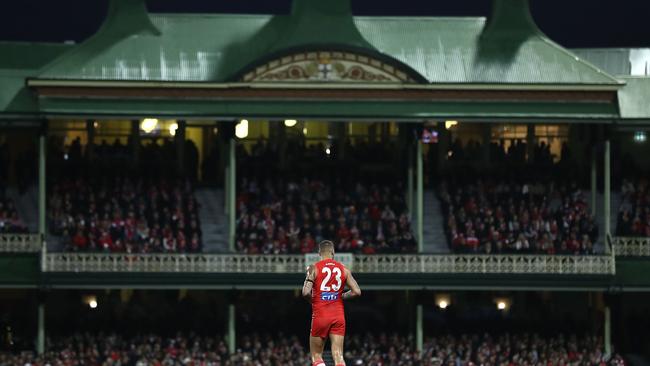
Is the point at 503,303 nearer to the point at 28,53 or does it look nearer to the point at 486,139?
the point at 486,139

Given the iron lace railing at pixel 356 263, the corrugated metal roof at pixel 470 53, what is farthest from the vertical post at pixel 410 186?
the iron lace railing at pixel 356 263

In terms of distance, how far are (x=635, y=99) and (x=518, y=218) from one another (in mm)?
5367

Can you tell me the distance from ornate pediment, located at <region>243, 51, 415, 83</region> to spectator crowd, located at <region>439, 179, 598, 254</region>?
3.81 m

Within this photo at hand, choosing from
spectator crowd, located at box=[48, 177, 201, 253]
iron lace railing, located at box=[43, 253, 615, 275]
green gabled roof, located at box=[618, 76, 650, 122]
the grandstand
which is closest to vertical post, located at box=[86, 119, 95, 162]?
the grandstand

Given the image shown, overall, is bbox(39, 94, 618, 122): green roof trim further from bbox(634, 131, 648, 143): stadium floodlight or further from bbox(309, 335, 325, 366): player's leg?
bbox(309, 335, 325, 366): player's leg

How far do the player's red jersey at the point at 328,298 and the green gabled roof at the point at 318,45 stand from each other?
25.5m

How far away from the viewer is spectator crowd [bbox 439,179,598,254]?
5072cm

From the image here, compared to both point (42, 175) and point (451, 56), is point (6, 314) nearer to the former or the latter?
point (42, 175)

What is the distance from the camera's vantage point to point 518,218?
5131 cm

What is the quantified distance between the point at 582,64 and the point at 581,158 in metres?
3.29

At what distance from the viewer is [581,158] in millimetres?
54781

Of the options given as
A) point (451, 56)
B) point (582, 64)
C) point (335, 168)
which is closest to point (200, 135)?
point (335, 168)

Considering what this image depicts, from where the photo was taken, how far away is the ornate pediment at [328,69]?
167 ft

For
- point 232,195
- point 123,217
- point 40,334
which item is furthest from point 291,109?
point 40,334
